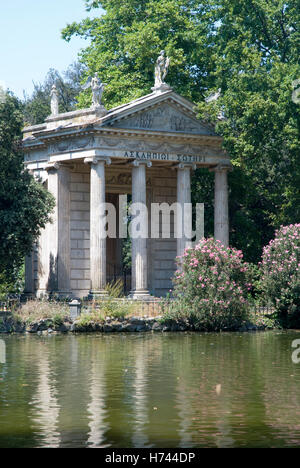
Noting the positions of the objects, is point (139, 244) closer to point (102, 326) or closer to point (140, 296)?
point (140, 296)

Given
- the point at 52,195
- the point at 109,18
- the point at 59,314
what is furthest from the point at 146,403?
the point at 109,18

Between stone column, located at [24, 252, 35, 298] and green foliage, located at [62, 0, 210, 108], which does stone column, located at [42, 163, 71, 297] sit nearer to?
stone column, located at [24, 252, 35, 298]

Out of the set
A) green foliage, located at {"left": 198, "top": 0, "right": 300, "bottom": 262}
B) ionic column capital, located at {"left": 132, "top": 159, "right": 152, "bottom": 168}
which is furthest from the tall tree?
ionic column capital, located at {"left": 132, "top": 159, "right": 152, "bottom": 168}

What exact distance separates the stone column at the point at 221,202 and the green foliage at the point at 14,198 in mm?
11097

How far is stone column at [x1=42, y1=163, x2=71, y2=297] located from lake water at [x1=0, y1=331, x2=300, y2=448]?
14.7m

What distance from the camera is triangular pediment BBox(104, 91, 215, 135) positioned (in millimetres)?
46906

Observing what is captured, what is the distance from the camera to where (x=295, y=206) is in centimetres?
5075

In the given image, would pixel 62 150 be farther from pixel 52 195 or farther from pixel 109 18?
pixel 109 18

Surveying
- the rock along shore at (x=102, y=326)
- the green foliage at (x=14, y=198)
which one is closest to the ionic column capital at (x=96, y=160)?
the green foliage at (x=14, y=198)

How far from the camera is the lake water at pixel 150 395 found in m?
16.1

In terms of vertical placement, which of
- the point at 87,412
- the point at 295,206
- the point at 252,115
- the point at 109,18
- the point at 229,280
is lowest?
the point at 87,412

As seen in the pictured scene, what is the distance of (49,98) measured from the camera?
312 ft

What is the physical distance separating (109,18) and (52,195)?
18369 millimetres

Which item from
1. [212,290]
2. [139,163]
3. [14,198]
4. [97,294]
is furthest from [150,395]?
[139,163]
